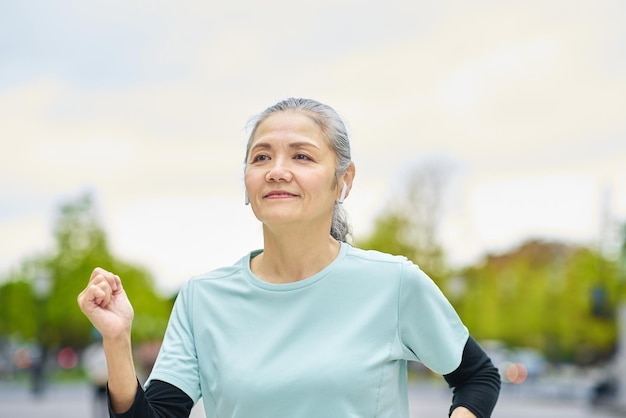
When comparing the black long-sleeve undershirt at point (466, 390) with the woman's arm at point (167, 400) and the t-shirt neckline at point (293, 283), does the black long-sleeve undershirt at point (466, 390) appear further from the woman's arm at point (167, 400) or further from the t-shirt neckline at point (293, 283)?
the t-shirt neckline at point (293, 283)

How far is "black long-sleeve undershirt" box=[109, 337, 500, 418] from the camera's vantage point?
8.80 feet

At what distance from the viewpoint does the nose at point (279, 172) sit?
269 cm

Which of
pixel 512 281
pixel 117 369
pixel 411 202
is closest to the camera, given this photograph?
pixel 117 369

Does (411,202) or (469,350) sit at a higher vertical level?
(469,350)

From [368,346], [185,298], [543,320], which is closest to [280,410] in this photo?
[368,346]

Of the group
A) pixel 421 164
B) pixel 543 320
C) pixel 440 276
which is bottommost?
pixel 543 320

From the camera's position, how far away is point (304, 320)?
2715mm

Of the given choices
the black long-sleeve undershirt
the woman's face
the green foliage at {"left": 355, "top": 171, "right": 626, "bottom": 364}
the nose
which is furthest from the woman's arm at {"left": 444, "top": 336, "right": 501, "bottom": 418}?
the green foliage at {"left": 355, "top": 171, "right": 626, "bottom": 364}

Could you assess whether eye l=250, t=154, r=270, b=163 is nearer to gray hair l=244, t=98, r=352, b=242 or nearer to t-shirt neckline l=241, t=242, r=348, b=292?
gray hair l=244, t=98, r=352, b=242

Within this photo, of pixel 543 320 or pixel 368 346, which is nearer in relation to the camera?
pixel 368 346

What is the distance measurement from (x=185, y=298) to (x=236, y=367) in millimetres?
297

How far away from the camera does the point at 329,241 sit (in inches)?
113

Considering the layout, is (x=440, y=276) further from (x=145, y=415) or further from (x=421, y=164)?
(x=145, y=415)

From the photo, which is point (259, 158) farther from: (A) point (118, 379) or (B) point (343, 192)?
(A) point (118, 379)
